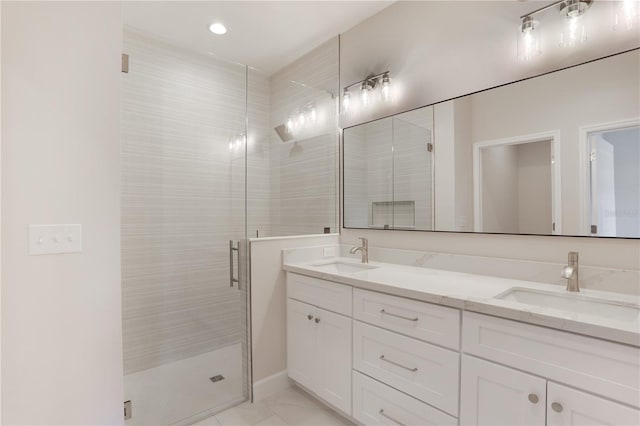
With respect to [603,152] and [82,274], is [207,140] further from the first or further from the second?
[603,152]

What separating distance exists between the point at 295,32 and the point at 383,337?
2412 mm

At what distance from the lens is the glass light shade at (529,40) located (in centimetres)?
162

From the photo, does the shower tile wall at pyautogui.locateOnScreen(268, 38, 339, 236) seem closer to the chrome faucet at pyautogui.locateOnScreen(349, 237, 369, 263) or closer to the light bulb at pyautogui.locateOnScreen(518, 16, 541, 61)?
the chrome faucet at pyautogui.locateOnScreen(349, 237, 369, 263)

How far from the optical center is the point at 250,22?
96.0 inches

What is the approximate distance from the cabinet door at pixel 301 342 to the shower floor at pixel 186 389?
14.4 inches

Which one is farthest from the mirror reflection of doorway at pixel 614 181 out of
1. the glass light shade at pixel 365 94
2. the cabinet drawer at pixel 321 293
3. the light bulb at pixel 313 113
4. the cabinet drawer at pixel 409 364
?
the light bulb at pixel 313 113

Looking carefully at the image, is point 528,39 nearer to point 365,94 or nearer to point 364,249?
point 365,94

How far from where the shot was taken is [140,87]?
2084 millimetres

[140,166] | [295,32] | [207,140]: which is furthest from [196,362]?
[295,32]

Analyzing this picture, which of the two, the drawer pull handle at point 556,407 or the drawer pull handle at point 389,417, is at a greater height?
the drawer pull handle at point 556,407

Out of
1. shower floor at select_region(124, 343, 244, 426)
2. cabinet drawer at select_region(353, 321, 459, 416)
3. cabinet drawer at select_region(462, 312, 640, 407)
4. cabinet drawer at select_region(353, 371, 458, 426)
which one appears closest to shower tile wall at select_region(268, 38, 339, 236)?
shower floor at select_region(124, 343, 244, 426)

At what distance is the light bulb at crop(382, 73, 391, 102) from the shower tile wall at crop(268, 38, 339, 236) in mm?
508

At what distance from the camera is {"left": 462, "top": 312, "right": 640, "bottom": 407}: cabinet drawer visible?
3.10 feet

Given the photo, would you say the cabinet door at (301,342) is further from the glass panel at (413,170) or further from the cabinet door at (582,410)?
the cabinet door at (582,410)
